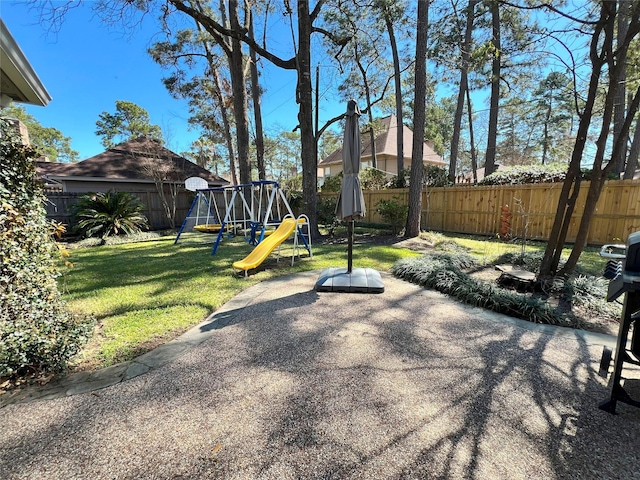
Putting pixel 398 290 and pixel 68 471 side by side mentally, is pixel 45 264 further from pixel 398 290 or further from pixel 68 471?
pixel 398 290

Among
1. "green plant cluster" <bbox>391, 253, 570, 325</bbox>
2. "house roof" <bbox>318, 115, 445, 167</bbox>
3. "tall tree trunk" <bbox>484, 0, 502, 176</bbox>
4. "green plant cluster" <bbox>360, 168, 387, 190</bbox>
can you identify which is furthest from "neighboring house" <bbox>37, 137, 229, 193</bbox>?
"house roof" <bbox>318, 115, 445, 167</bbox>

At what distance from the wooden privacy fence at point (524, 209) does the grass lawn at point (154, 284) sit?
15.3 ft

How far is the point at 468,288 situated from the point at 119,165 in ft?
52.8

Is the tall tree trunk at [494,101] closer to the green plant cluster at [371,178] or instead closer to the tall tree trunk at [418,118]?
the tall tree trunk at [418,118]

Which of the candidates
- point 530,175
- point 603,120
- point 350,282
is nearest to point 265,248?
point 350,282

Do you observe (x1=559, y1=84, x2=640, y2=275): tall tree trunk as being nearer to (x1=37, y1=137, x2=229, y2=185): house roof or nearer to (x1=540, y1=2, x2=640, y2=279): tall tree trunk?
(x1=540, y1=2, x2=640, y2=279): tall tree trunk

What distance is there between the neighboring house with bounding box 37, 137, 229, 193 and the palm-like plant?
84.9 inches

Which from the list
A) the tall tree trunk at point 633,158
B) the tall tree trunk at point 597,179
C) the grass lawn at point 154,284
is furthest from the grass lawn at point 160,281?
the tall tree trunk at point 633,158

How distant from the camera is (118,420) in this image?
5.93ft

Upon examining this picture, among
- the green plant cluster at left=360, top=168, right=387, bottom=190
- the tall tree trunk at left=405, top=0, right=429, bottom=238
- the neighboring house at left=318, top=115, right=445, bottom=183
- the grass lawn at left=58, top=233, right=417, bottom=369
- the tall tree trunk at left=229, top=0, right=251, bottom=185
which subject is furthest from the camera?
the neighboring house at left=318, top=115, right=445, bottom=183

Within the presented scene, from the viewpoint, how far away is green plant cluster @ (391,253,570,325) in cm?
343

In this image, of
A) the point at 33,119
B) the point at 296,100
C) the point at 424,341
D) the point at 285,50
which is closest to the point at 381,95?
the point at 285,50

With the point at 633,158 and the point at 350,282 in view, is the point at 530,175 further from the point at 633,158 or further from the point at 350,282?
the point at 350,282

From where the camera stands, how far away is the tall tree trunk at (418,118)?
7969 millimetres
